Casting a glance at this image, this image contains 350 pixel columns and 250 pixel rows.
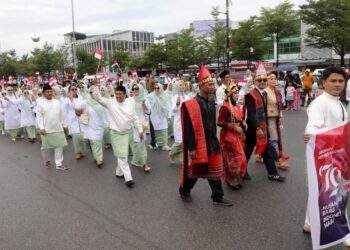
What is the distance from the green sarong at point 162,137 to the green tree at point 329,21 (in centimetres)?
2494

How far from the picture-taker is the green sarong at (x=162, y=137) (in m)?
8.80

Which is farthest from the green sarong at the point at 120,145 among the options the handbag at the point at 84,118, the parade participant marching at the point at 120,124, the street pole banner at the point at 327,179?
the street pole banner at the point at 327,179

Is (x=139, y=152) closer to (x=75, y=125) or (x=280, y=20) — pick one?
(x=75, y=125)

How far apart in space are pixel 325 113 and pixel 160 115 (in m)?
5.67

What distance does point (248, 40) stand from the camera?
32219 mm

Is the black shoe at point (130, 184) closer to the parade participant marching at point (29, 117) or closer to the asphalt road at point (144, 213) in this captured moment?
the asphalt road at point (144, 213)

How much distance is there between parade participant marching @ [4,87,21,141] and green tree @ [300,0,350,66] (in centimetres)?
2564

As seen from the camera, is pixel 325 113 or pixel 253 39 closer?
pixel 325 113

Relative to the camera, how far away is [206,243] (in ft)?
12.2

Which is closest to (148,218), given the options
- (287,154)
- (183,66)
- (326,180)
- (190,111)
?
(190,111)

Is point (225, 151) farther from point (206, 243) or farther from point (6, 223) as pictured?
point (6, 223)

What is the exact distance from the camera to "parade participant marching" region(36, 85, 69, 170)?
715 centimetres

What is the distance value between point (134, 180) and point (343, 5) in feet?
94.5

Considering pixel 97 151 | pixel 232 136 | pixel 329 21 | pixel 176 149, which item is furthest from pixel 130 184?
pixel 329 21
